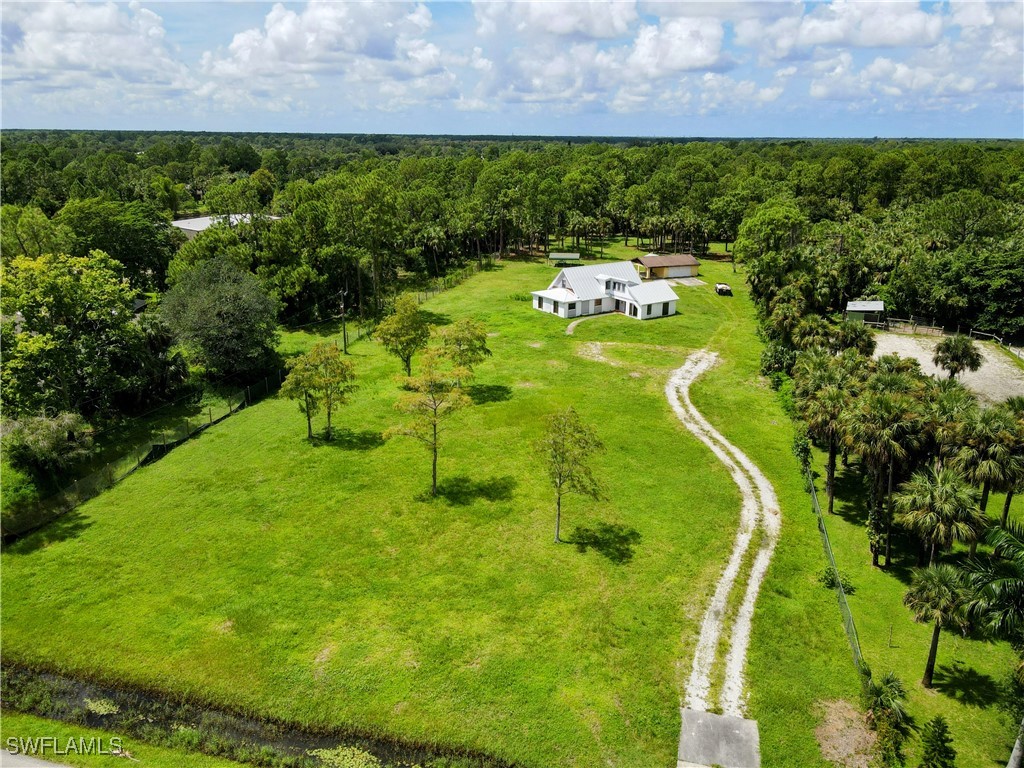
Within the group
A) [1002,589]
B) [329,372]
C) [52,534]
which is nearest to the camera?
[1002,589]

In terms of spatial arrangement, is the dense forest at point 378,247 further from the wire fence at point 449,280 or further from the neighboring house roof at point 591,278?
the neighboring house roof at point 591,278

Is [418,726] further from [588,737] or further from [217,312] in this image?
[217,312]

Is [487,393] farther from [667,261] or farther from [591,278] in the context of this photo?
[667,261]

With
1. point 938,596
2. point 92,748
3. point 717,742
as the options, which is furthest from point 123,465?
point 938,596

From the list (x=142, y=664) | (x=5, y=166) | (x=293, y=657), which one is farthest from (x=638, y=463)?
(x=5, y=166)

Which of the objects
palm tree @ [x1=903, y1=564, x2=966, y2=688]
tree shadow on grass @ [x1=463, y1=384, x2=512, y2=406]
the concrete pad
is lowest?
the concrete pad

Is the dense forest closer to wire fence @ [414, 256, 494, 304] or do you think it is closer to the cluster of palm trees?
wire fence @ [414, 256, 494, 304]

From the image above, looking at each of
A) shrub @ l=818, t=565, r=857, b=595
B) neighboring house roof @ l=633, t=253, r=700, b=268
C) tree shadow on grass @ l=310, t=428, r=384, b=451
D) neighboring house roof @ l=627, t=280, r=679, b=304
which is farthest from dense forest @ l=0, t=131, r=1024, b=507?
shrub @ l=818, t=565, r=857, b=595
